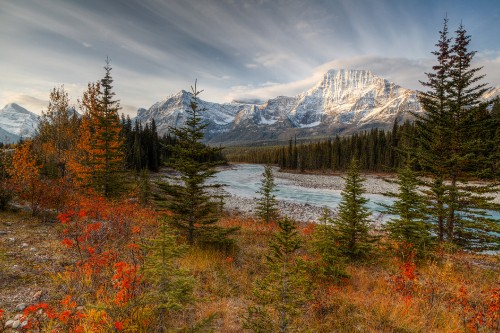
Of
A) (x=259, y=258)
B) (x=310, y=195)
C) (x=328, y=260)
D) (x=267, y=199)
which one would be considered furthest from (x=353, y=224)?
(x=310, y=195)

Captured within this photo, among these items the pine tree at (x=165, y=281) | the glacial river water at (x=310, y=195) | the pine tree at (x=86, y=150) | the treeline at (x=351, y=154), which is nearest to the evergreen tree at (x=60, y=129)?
the pine tree at (x=86, y=150)

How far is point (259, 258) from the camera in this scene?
9297mm

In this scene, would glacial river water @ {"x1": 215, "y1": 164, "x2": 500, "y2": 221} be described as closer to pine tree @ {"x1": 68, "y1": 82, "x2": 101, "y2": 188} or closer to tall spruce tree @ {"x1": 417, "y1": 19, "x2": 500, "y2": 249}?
tall spruce tree @ {"x1": 417, "y1": 19, "x2": 500, "y2": 249}

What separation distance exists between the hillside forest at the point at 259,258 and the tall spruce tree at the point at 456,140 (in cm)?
6

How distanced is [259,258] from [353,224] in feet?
12.2

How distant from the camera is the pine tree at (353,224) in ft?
28.3

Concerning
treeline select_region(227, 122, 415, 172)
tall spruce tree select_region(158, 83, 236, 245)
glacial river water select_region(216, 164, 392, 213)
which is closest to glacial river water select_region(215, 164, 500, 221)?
glacial river water select_region(216, 164, 392, 213)

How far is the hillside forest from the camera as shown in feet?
14.3

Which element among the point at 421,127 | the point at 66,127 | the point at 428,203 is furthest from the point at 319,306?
the point at 66,127

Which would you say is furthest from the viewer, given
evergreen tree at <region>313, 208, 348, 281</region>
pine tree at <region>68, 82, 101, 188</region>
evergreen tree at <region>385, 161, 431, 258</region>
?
pine tree at <region>68, 82, 101, 188</region>

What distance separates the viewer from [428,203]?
448 inches

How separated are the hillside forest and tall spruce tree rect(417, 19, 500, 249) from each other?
0.06 metres

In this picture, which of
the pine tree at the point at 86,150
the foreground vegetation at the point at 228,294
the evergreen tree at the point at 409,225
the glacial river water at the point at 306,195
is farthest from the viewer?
the glacial river water at the point at 306,195

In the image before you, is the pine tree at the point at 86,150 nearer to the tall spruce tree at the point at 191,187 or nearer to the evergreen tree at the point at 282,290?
the tall spruce tree at the point at 191,187
